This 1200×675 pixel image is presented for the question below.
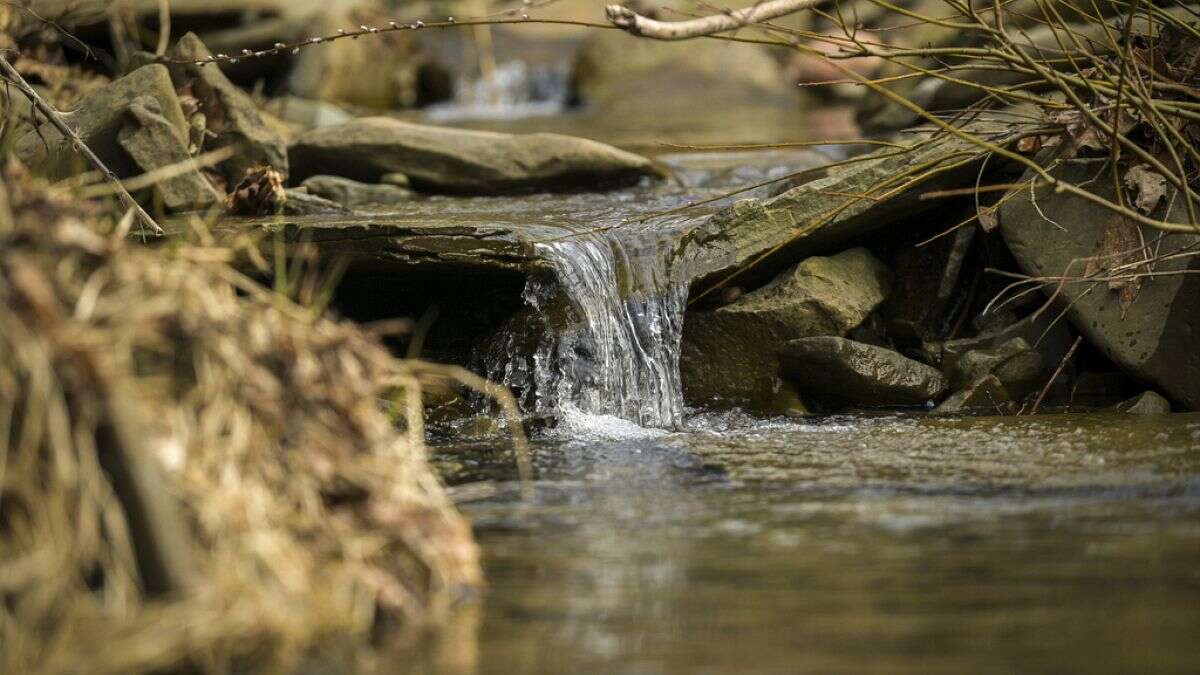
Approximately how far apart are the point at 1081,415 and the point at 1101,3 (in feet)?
10.4

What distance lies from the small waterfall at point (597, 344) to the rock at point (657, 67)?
1015 centimetres

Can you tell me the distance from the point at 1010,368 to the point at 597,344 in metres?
1.78

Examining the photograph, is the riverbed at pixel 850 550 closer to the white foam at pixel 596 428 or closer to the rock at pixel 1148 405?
the white foam at pixel 596 428

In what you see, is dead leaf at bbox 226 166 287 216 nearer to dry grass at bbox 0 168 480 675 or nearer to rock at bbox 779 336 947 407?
rock at bbox 779 336 947 407

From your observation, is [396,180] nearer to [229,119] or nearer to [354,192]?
[354,192]

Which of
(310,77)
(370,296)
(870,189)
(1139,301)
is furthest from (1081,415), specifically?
(310,77)

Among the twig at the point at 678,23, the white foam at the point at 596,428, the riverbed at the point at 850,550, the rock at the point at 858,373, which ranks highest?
the twig at the point at 678,23

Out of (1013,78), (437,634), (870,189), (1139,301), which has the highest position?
(1013,78)

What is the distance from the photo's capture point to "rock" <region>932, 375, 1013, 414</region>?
21.7ft

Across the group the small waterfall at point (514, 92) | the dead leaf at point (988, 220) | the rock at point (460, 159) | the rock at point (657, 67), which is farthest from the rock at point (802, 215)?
the rock at point (657, 67)

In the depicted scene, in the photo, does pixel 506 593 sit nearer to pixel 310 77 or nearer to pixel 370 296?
pixel 370 296

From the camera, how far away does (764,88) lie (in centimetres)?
1702

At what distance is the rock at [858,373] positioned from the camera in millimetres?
6707

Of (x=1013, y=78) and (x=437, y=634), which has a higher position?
(x=1013, y=78)
